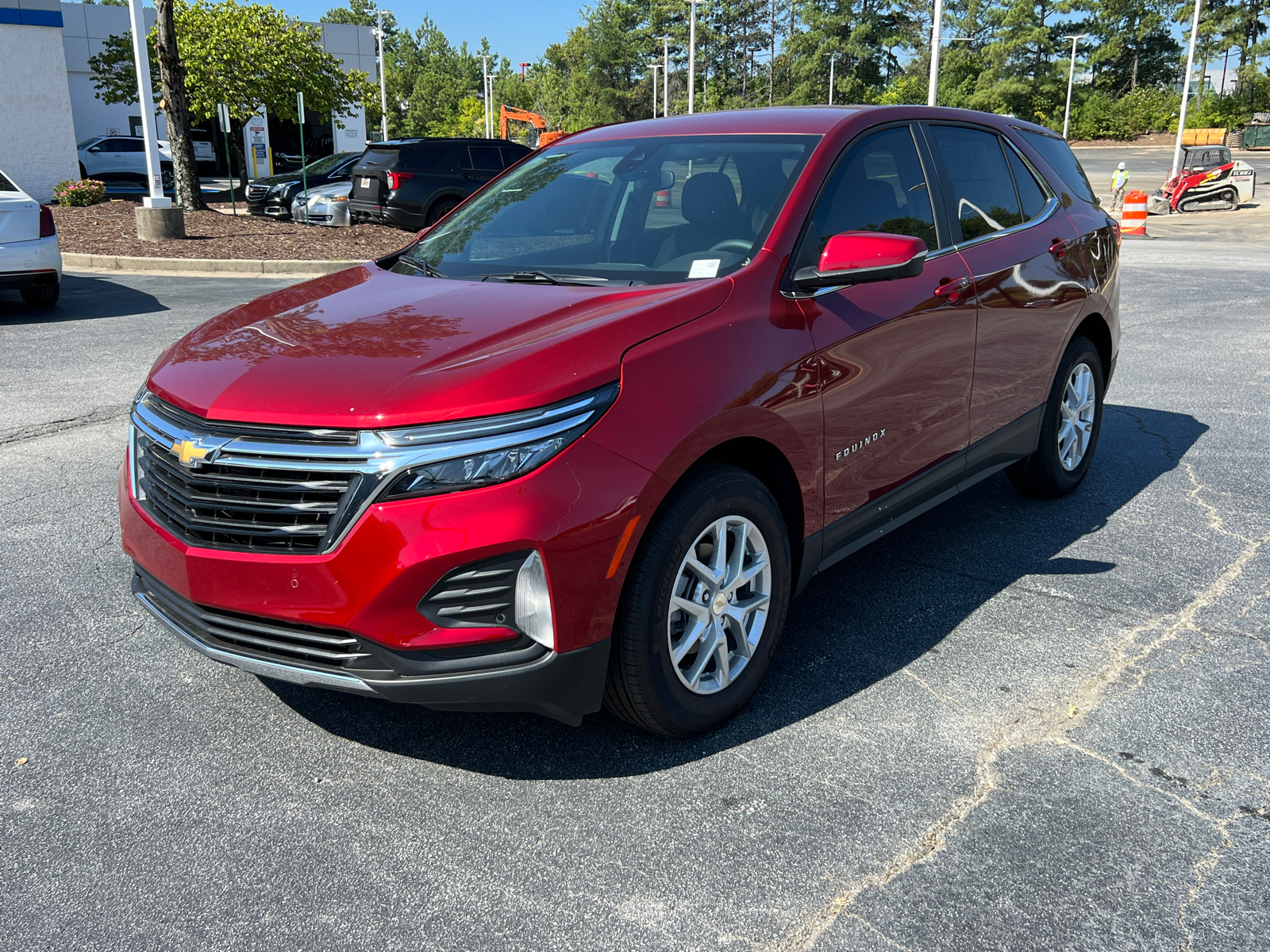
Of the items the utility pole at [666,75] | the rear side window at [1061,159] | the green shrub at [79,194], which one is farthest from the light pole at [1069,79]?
the rear side window at [1061,159]

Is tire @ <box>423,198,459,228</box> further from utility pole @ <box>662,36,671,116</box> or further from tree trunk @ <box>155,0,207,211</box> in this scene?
utility pole @ <box>662,36,671,116</box>

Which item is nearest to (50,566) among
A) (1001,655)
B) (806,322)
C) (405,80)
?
(806,322)

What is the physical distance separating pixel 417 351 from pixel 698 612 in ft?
3.58

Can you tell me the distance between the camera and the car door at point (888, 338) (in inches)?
138

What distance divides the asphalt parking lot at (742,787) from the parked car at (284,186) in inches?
726

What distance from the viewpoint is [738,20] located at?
374 ft

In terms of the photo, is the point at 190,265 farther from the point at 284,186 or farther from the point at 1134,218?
the point at 1134,218

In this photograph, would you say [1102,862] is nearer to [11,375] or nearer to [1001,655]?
[1001,655]

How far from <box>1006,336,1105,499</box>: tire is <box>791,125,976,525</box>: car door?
3.37 ft

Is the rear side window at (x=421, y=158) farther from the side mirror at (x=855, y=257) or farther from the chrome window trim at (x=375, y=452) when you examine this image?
the chrome window trim at (x=375, y=452)

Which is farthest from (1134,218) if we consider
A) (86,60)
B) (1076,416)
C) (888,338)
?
(86,60)

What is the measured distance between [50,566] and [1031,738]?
13.0 ft

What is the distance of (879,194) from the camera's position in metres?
3.92

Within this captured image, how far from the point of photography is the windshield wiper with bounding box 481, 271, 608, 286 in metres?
3.46
